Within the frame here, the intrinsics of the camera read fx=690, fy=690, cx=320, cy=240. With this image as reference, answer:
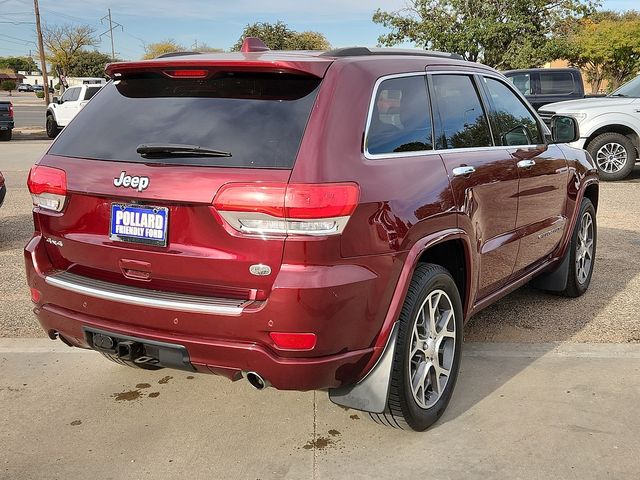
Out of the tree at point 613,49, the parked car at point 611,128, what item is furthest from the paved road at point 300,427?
the tree at point 613,49

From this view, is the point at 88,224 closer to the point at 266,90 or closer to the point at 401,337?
the point at 266,90

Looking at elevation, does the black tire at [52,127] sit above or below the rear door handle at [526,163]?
below

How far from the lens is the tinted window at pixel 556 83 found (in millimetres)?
15170

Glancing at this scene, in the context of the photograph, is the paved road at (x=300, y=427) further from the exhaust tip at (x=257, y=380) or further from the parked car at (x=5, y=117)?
the parked car at (x=5, y=117)

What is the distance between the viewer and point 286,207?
2627mm

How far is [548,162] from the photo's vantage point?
4.62 meters

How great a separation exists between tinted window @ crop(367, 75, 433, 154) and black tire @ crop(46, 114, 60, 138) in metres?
22.8

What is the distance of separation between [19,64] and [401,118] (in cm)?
13080

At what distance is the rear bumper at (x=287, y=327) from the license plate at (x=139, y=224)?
28 cm

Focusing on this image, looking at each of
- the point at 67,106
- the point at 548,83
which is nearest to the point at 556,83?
the point at 548,83

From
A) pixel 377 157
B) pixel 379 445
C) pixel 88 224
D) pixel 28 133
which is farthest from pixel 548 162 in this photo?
pixel 28 133

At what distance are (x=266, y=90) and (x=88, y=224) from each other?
39.2 inches

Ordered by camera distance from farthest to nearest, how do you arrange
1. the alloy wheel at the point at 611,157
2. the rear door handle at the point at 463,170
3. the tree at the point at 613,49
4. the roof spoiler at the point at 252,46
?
the tree at the point at 613,49
the alloy wheel at the point at 611,157
the roof spoiler at the point at 252,46
the rear door handle at the point at 463,170

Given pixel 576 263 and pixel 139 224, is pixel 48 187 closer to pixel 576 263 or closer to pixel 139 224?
pixel 139 224
